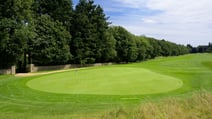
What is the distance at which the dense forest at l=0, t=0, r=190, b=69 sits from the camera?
1539 inches

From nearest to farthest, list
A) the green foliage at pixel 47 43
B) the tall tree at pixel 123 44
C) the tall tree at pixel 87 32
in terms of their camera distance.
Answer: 1. the green foliage at pixel 47 43
2. the tall tree at pixel 87 32
3. the tall tree at pixel 123 44

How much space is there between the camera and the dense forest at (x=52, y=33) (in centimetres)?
3909

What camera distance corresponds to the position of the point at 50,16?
51.8 m

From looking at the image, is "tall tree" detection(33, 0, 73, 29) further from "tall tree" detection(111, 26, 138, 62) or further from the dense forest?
"tall tree" detection(111, 26, 138, 62)

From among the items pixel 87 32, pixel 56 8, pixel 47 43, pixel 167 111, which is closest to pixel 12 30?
pixel 47 43

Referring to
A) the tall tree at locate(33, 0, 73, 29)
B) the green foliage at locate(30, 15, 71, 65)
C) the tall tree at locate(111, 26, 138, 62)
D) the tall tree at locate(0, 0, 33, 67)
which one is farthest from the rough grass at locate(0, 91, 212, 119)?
the tall tree at locate(111, 26, 138, 62)

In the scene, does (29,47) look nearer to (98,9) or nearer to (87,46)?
(87,46)

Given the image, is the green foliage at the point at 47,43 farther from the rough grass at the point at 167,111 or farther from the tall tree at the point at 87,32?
the rough grass at the point at 167,111

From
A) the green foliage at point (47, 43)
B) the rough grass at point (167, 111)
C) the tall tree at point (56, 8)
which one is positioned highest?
the tall tree at point (56, 8)

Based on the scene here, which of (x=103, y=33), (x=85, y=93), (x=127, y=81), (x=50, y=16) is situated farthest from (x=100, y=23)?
(x=85, y=93)

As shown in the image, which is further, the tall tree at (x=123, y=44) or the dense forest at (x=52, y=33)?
the tall tree at (x=123, y=44)

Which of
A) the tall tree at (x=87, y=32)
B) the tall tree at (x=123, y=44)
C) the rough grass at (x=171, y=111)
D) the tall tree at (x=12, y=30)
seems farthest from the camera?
the tall tree at (x=123, y=44)

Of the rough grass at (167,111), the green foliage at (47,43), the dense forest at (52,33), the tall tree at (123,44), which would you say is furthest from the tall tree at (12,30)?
the tall tree at (123,44)

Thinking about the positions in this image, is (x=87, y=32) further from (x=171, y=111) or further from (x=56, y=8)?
(x=171, y=111)
